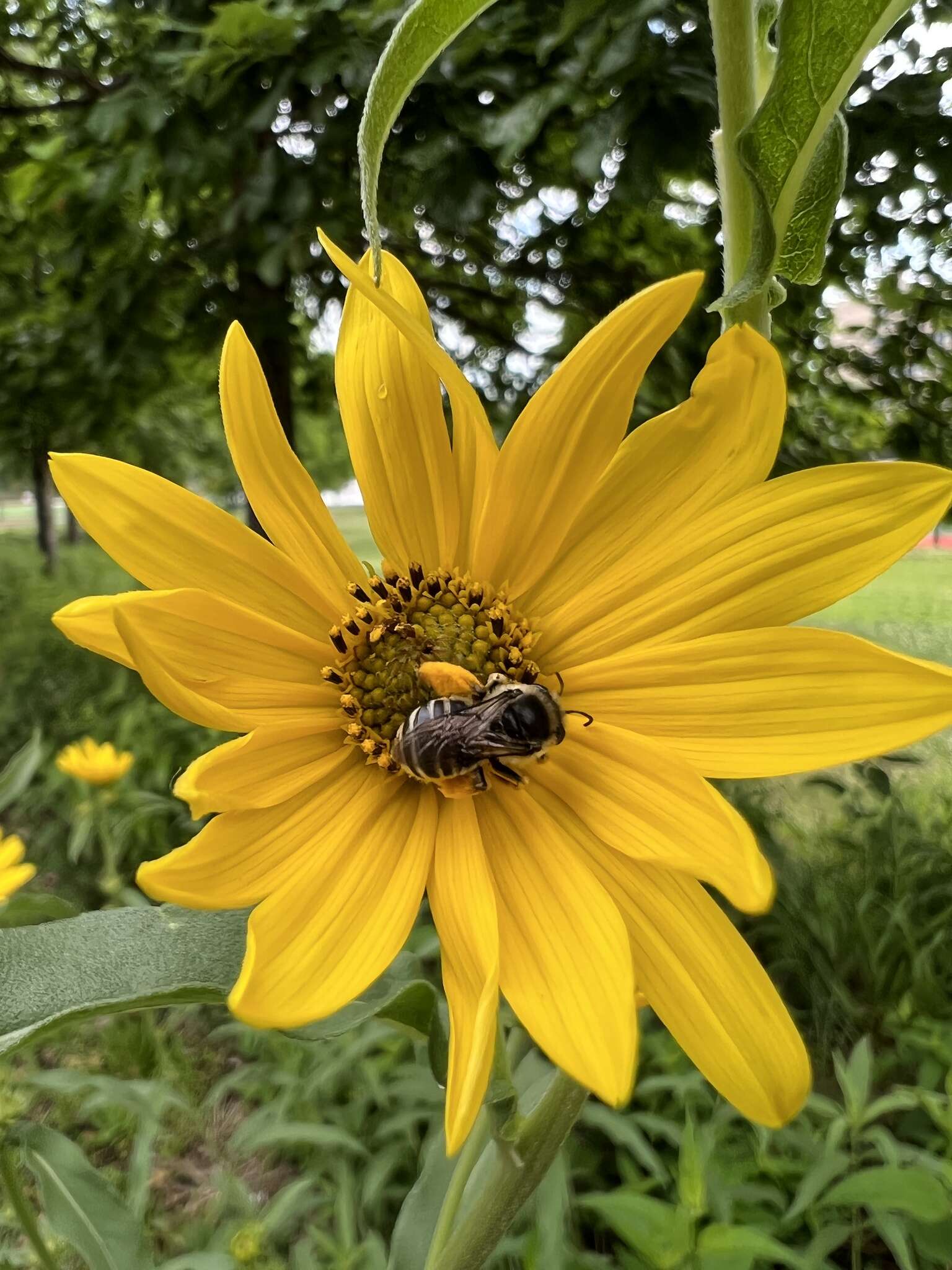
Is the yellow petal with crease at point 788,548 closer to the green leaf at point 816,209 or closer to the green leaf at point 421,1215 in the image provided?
the green leaf at point 816,209

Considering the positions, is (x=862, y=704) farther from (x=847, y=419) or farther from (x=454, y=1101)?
(x=847, y=419)

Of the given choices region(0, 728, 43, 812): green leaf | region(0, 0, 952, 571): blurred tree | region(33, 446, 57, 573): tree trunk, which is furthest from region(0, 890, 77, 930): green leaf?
region(33, 446, 57, 573): tree trunk

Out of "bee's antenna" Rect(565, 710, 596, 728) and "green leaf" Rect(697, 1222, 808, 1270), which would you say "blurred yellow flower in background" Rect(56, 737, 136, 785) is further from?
"bee's antenna" Rect(565, 710, 596, 728)

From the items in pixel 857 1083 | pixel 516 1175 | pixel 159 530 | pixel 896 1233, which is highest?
pixel 159 530


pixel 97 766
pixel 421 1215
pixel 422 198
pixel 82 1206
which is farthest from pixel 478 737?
pixel 97 766

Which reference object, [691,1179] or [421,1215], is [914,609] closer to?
[691,1179]

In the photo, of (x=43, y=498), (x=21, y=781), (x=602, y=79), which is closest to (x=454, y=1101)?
(x=21, y=781)
